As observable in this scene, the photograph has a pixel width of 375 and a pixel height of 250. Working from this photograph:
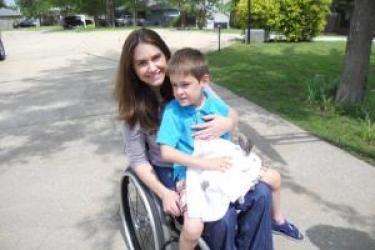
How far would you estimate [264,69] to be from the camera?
10773 millimetres

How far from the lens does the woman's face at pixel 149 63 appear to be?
274 centimetres

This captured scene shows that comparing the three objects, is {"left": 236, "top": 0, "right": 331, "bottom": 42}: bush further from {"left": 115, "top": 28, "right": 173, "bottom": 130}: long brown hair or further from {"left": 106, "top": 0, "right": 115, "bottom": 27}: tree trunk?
{"left": 106, "top": 0, "right": 115, "bottom": 27}: tree trunk

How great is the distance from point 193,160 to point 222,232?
1.29 feet

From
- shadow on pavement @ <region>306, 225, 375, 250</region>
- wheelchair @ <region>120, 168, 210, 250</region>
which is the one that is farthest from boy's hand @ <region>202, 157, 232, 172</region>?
shadow on pavement @ <region>306, 225, 375, 250</region>

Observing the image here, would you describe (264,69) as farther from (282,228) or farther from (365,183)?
(282,228)

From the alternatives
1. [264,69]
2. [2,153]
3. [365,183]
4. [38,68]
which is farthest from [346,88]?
[38,68]

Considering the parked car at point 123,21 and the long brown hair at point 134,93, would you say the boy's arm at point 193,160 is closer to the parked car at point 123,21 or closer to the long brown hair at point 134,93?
the long brown hair at point 134,93

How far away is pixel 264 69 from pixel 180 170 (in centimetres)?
842

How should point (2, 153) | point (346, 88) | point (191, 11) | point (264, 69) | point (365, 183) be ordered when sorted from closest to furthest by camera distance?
point (365, 183)
point (2, 153)
point (346, 88)
point (264, 69)
point (191, 11)

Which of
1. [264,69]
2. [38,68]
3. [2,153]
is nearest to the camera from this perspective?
[2,153]

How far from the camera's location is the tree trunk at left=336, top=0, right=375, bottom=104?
21.9 feet

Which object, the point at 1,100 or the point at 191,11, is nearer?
the point at 1,100

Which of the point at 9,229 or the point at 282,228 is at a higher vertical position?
the point at 282,228

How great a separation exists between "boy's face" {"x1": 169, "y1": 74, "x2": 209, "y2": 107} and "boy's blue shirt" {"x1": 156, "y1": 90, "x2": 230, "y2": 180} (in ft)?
0.19
